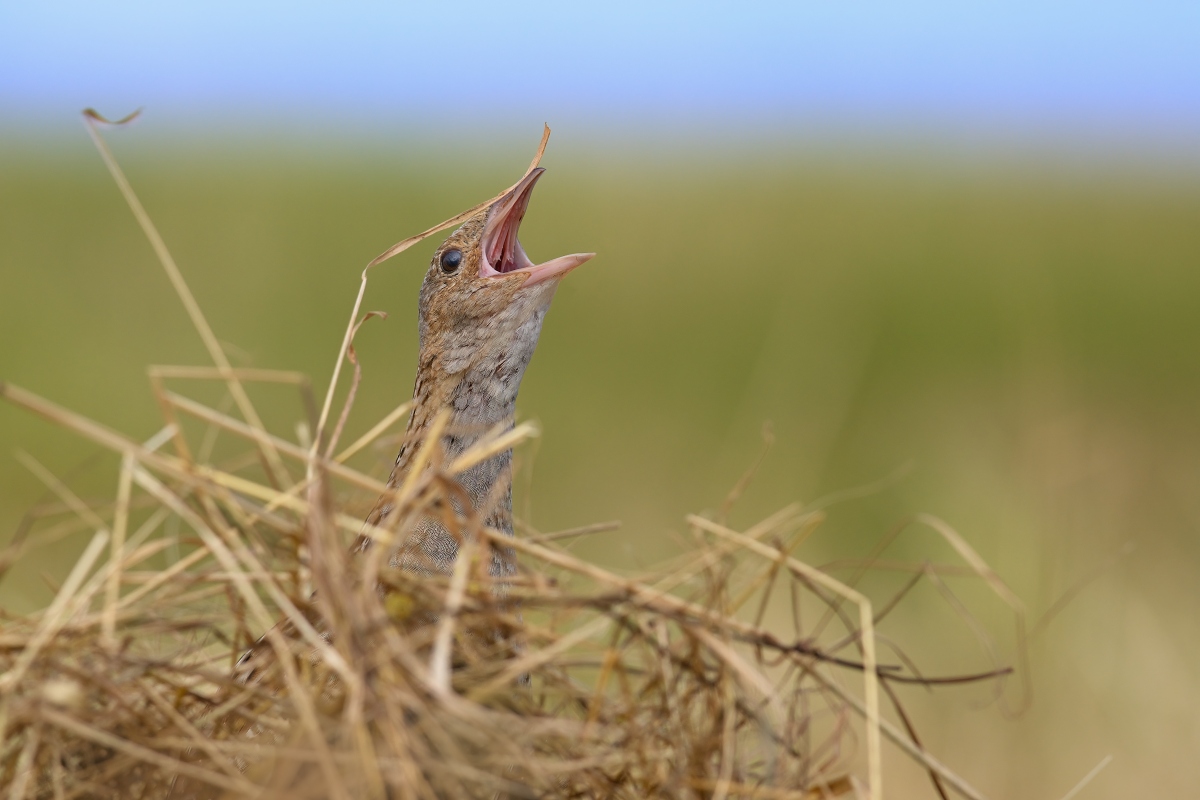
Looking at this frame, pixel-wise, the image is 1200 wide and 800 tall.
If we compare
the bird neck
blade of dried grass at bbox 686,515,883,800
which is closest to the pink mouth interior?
the bird neck

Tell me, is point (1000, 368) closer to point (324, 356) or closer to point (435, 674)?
point (324, 356)

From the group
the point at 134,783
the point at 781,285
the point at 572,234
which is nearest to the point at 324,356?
the point at 572,234

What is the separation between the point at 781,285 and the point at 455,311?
705 centimetres

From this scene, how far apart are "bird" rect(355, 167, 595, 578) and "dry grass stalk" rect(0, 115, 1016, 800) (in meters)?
0.92

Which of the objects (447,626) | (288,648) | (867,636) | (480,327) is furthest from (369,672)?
(480,327)

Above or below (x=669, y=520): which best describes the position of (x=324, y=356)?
above

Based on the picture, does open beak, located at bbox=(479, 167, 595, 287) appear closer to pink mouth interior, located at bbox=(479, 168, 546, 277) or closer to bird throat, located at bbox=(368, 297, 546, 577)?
pink mouth interior, located at bbox=(479, 168, 546, 277)

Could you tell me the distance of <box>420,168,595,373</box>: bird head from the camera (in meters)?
2.78

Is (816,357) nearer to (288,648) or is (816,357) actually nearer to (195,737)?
(288,648)

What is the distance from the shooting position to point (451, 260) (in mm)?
2982

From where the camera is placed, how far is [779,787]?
147cm

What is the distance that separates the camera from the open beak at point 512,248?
271cm

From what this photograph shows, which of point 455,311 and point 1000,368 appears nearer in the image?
point 455,311

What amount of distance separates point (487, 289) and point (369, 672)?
1.66 m
